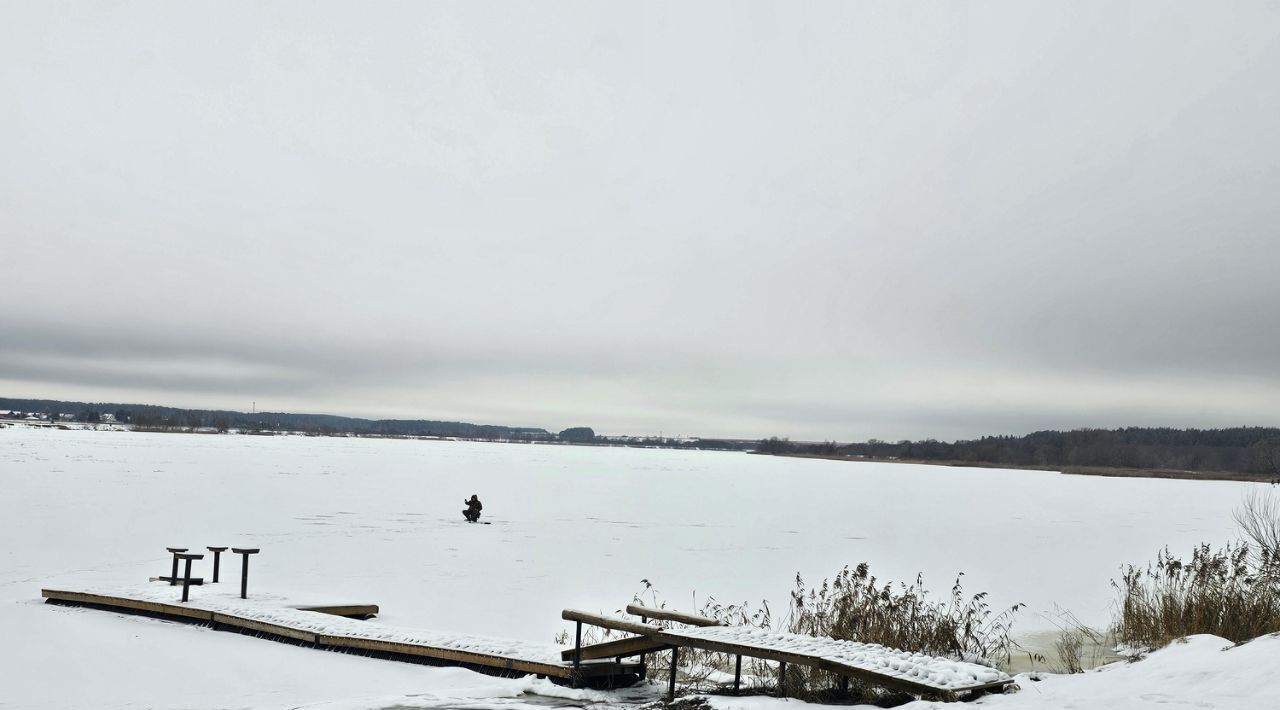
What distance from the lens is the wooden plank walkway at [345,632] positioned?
8711mm

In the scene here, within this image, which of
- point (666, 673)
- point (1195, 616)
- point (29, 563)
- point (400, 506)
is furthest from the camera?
point (400, 506)

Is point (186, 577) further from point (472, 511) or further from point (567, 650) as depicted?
point (472, 511)

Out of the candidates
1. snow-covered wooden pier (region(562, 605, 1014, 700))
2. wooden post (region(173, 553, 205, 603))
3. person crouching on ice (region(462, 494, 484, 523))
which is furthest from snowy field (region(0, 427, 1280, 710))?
person crouching on ice (region(462, 494, 484, 523))

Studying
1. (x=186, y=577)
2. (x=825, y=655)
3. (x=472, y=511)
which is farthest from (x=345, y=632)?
(x=472, y=511)

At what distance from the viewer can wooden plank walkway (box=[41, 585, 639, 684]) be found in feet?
28.6

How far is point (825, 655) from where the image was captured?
740 centimetres

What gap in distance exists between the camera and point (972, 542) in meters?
24.8

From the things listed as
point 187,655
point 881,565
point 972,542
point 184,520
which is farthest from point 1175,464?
point 187,655

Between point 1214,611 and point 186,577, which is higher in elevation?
point 1214,611

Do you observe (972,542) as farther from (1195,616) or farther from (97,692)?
(97,692)

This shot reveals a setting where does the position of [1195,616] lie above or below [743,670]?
above

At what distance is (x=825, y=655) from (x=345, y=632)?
220 inches

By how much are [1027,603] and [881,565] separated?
14.4ft

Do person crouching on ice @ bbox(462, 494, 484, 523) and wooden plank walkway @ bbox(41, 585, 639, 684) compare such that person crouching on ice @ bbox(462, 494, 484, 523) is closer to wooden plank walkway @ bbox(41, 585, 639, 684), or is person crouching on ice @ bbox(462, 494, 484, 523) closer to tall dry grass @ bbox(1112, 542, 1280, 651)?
wooden plank walkway @ bbox(41, 585, 639, 684)
